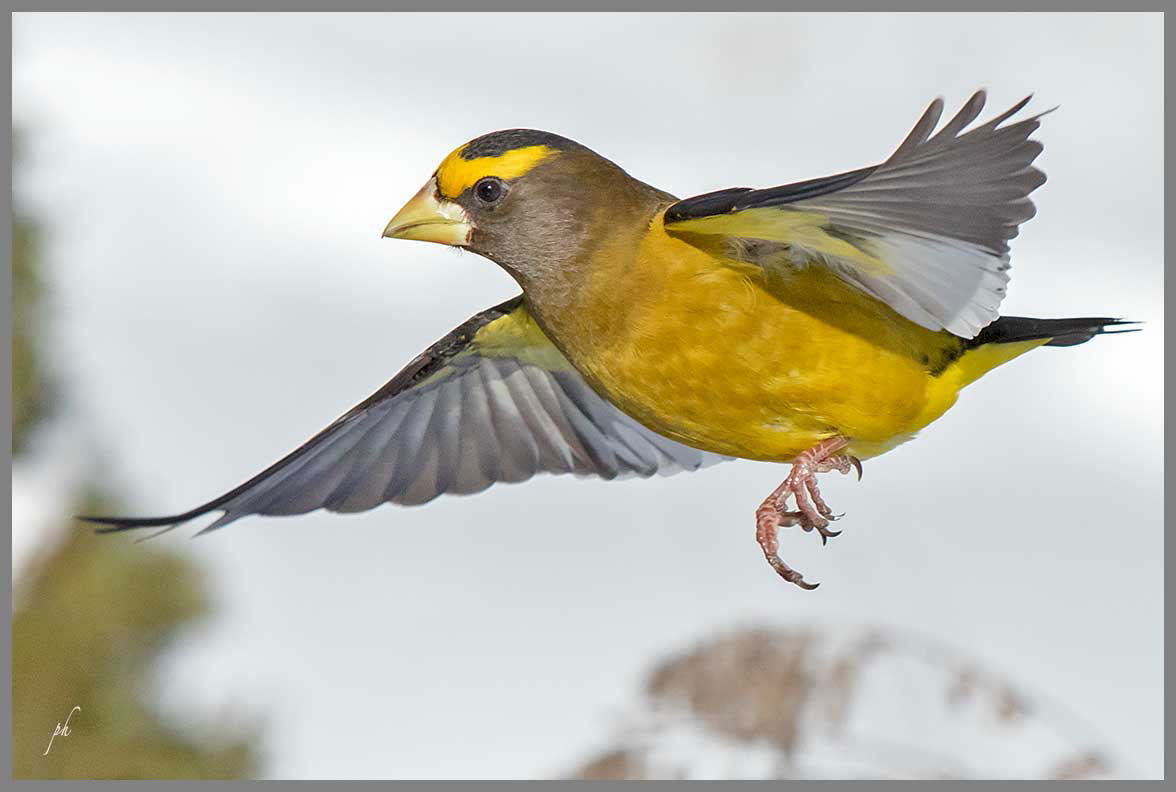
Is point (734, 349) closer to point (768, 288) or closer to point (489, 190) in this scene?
point (768, 288)

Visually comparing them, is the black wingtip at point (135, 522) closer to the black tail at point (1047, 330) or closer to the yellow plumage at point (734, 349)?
the yellow plumage at point (734, 349)

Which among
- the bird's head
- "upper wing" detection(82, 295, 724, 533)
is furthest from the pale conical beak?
"upper wing" detection(82, 295, 724, 533)

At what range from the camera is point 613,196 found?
3408mm

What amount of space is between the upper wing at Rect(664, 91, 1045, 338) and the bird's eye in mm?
469

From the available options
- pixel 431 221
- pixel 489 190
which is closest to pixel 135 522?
pixel 431 221

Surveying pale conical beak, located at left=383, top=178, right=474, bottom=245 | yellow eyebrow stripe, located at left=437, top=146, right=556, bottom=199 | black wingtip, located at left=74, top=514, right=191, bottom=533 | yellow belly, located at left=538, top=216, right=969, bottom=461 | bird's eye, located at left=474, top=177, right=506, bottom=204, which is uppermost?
yellow eyebrow stripe, located at left=437, top=146, right=556, bottom=199

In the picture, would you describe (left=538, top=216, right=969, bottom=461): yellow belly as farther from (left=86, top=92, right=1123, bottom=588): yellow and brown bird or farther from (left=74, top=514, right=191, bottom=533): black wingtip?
(left=74, top=514, right=191, bottom=533): black wingtip

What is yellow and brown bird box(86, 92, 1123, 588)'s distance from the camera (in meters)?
2.81

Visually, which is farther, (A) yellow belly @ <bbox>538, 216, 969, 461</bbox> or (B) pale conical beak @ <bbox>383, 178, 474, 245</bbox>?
(B) pale conical beak @ <bbox>383, 178, 474, 245</bbox>

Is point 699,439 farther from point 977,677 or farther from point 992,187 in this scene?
point 977,677

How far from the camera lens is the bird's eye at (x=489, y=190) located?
336cm

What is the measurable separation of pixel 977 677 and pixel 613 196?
13.1 ft

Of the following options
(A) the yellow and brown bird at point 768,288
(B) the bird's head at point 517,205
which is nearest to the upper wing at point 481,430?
(A) the yellow and brown bird at point 768,288

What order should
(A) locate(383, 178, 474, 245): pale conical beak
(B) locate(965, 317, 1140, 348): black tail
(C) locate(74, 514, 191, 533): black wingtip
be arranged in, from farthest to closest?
(B) locate(965, 317, 1140, 348): black tail < (A) locate(383, 178, 474, 245): pale conical beak < (C) locate(74, 514, 191, 533): black wingtip
